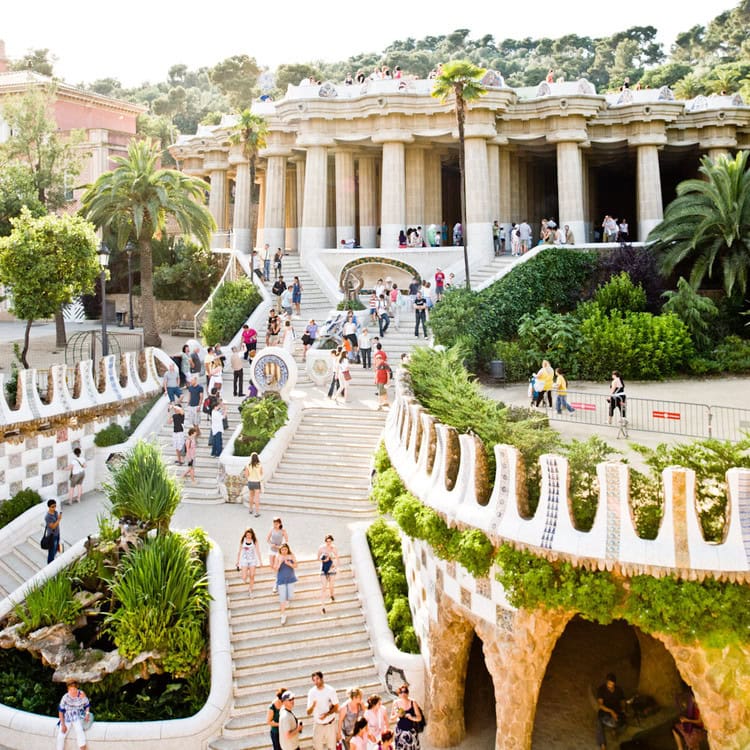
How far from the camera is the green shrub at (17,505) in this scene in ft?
65.2

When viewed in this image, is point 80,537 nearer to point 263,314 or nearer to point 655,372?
point 263,314

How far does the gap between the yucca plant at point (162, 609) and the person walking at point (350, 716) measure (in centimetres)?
344

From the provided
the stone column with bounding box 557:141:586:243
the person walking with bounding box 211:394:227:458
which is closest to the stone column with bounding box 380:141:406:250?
the stone column with bounding box 557:141:586:243

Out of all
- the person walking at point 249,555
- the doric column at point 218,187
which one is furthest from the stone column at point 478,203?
the person walking at point 249,555

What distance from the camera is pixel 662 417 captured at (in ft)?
62.9

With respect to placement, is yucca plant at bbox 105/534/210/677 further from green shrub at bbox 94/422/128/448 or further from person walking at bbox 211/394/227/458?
green shrub at bbox 94/422/128/448

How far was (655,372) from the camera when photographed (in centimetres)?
2603

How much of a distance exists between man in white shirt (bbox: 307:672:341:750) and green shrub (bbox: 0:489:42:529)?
10.4m

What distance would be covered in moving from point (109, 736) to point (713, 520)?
9.98m

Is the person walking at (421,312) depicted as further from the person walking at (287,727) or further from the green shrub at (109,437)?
the person walking at (287,727)

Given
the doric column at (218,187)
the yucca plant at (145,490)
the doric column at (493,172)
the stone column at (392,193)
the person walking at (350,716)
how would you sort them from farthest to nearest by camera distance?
the doric column at (218,187), the doric column at (493,172), the stone column at (392,193), the yucca plant at (145,490), the person walking at (350,716)

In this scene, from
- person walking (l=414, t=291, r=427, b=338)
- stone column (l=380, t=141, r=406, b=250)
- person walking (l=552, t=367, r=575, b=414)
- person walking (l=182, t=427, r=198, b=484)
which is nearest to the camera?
person walking (l=552, t=367, r=575, b=414)

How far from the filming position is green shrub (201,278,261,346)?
3152 cm

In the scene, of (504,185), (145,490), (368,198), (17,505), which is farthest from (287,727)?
(368,198)
